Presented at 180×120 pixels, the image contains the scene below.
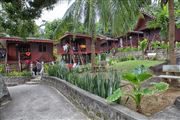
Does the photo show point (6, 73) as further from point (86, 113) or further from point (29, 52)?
point (86, 113)

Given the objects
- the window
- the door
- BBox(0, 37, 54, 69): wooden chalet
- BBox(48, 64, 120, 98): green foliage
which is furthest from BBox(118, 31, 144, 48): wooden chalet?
BBox(48, 64, 120, 98): green foliage

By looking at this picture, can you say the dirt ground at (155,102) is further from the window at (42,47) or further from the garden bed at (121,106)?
the window at (42,47)

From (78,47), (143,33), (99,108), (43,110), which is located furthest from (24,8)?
(143,33)

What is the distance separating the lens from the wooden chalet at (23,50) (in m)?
29.6

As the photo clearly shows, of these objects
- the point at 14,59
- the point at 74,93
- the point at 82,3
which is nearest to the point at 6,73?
the point at 14,59

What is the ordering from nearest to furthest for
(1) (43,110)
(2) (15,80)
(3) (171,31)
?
1. (3) (171,31)
2. (1) (43,110)
3. (2) (15,80)

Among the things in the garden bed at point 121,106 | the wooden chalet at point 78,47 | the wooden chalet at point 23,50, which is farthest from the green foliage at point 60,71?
the wooden chalet at point 78,47

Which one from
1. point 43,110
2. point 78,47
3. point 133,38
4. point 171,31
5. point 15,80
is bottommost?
point 15,80

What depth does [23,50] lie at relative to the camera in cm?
3133

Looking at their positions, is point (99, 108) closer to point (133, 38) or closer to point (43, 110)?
point (43, 110)

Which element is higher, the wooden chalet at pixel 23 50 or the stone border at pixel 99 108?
the wooden chalet at pixel 23 50

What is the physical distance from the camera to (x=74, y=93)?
30.7 ft

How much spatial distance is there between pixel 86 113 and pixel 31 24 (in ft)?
33.6

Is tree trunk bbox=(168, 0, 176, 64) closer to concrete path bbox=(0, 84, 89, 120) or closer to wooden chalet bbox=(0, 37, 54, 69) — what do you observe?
concrete path bbox=(0, 84, 89, 120)
